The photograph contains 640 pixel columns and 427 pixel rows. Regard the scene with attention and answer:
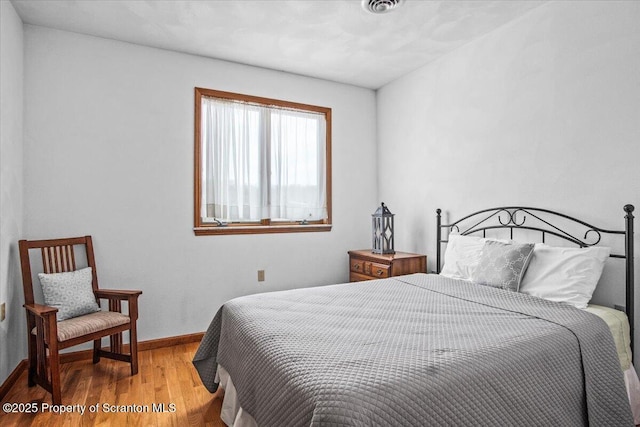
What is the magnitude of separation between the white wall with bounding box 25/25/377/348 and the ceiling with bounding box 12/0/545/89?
0.66 feet

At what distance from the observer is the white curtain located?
351 centimetres

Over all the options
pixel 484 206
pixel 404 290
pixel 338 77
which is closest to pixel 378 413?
pixel 404 290

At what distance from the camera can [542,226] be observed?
264 cm

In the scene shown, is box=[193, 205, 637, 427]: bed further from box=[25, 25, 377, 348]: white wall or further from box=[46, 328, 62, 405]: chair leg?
box=[25, 25, 377, 348]: white wall

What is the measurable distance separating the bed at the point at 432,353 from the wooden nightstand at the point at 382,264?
2.61 feet

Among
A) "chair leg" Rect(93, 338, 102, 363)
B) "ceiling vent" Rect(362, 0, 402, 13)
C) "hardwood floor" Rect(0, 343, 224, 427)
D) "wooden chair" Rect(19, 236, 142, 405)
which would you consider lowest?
"hardwood floor" Rect(0, 343, 224, 427)

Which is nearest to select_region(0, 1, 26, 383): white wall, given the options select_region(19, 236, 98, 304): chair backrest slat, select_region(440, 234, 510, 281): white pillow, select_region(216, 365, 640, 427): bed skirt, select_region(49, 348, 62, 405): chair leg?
select_region(19, 236, 98, 304): chair backrest slat

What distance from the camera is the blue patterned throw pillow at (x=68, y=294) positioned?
100.0 inches

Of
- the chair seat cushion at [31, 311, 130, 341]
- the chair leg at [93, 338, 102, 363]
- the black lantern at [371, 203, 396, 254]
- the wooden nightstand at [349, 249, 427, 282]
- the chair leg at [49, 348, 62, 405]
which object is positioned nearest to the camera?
the chair leg at [49, 348, 62, 405]

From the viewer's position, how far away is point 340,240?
4.16m

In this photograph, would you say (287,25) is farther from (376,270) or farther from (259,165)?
(376,270)

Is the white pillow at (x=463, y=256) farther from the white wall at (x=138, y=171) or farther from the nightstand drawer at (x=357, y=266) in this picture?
the white wall at (x=138, y=171)

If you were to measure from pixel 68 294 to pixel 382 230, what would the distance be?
267 centimetres

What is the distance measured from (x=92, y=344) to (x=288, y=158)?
242cm
